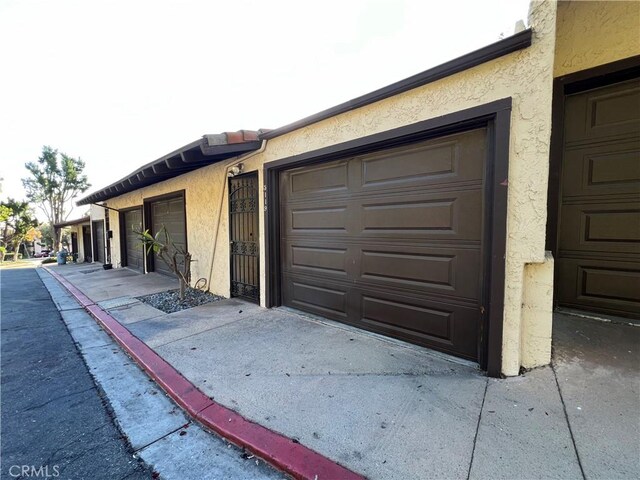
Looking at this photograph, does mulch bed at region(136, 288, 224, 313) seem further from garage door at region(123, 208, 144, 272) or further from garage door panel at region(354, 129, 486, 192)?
garage door at region(123, 208, 144, 272)

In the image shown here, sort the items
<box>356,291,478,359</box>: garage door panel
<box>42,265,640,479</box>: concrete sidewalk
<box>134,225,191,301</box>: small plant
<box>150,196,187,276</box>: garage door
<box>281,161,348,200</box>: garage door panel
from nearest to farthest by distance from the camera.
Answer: <box>42,265,640,479</box>: concrete sidewalk → <box>356,291,478,359</box>: garage door panel → <box>281,161,348,200</box>: garage door panel → <box>134,225,191,301</box>: small plant → <box>150,196,187,276</box>: garage door

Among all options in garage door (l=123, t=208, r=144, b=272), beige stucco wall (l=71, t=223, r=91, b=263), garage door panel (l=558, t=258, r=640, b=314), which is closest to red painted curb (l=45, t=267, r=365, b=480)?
garage door panel (l=558, t=258, r=640, b=314)

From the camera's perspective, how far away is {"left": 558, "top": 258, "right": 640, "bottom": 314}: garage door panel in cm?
320

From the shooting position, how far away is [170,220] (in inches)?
330

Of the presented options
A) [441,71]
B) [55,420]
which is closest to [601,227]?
[441,71]

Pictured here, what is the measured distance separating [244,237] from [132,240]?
8.65 metres

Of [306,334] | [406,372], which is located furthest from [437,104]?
[306,334]

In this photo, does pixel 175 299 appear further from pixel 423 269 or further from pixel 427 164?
pixel 427 164

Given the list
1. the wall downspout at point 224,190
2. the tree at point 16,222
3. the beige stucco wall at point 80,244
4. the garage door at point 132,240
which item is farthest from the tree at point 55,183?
the wall downspout at point 224,190

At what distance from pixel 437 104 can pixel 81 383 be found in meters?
4.72

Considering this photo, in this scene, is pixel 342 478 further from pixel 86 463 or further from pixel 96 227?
pixel 96 227

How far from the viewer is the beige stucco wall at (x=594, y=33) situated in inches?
125

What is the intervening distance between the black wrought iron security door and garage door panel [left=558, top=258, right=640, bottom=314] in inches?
187

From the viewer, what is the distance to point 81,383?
2883 millimetres
